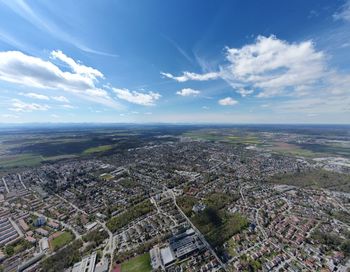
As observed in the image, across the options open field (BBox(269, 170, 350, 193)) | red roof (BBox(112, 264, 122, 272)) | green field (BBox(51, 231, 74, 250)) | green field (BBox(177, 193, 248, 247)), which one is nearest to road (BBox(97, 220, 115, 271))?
red roof (BBox(112, 264, 122, 272))

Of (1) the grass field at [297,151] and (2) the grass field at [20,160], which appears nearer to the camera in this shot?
(2) the grass field at [20,160]

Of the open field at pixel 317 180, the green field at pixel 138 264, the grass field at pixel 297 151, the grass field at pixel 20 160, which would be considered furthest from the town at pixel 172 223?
the grass field at pixel 297 151

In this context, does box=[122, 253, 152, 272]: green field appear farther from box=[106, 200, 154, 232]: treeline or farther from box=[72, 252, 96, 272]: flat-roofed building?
box=[106, 200, 154, 232]: treeline

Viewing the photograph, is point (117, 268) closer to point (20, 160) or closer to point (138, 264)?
point (138, 264)

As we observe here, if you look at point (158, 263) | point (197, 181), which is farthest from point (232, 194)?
point (158, 263)

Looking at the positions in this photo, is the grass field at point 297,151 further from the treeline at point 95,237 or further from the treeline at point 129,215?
the treeline at point 95,237

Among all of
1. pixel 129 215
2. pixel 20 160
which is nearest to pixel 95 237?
pixel 129 215
